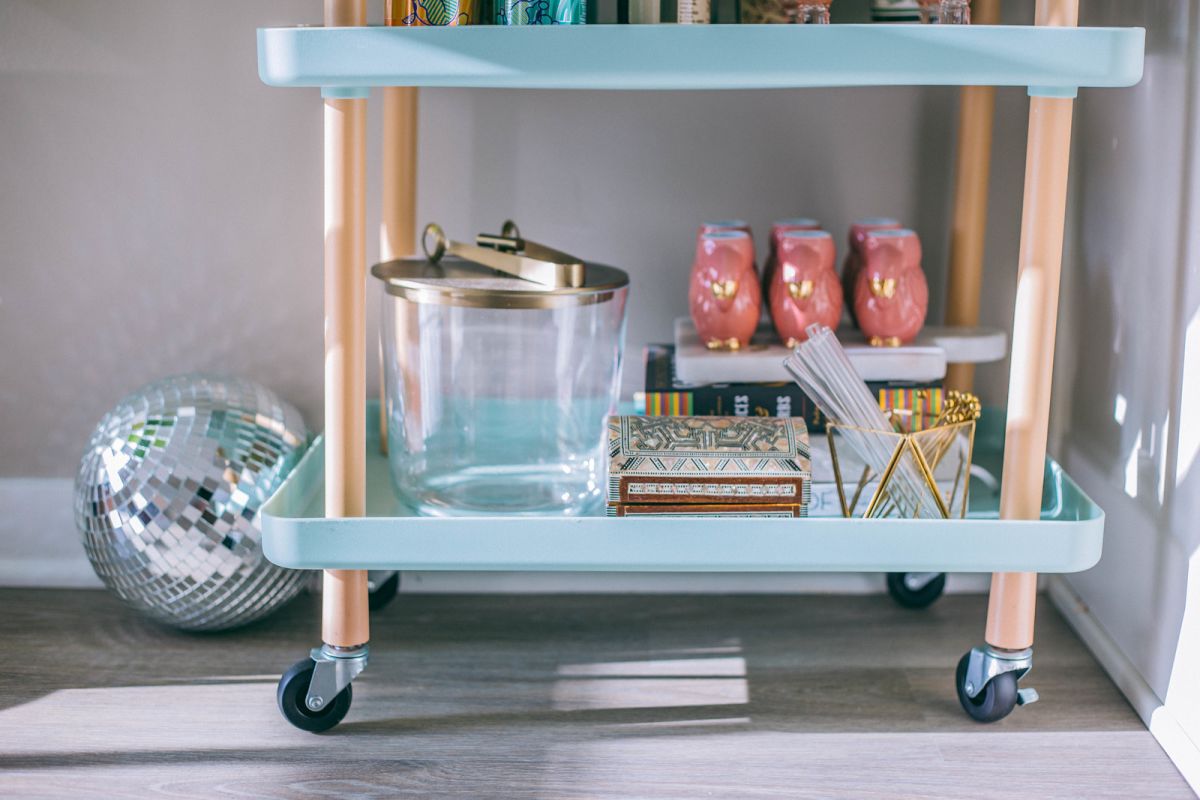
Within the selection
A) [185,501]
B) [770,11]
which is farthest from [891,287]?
[185,501]

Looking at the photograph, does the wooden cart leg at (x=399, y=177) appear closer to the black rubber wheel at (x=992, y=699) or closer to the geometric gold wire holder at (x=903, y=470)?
the geometric gold wire holder at (x=903, y=470)

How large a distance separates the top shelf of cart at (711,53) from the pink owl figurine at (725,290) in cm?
28

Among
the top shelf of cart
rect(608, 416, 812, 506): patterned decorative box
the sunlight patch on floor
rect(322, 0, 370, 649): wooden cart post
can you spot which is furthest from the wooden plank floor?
the top shelf of cart

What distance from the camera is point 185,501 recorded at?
120 cm

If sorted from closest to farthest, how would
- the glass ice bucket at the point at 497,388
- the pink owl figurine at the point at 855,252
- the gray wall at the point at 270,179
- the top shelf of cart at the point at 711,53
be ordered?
1. the top shelf of cart at the point at 711,53
2. the glass ice bucket at the point at 497,388
3. the pink owl figurine at the point at 855,252
4. the gray wall at the point at 270,179

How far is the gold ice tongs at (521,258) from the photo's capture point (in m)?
1.10

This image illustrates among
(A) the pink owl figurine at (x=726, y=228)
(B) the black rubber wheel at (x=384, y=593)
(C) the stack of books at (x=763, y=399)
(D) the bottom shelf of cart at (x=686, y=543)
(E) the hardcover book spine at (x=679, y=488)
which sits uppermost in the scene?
(A) the pink owl figurine at (x=726, y=228)

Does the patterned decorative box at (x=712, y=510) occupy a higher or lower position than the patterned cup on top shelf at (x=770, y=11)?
lower

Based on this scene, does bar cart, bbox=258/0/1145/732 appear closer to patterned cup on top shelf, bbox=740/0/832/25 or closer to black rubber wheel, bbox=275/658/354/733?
black rubber wheel, bbox=275/658/354/733

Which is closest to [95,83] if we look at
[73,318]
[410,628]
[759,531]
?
[73,318]

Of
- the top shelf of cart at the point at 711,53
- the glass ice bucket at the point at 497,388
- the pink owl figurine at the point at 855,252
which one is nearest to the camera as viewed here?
the top shelf of cart at the point at 711,53

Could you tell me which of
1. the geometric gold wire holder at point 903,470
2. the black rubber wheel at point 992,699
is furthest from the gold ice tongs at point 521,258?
the black rubber wheel at point 992,699

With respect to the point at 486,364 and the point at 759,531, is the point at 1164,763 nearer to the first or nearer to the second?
the point at 759,531

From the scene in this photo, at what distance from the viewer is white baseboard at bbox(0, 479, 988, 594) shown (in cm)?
142
